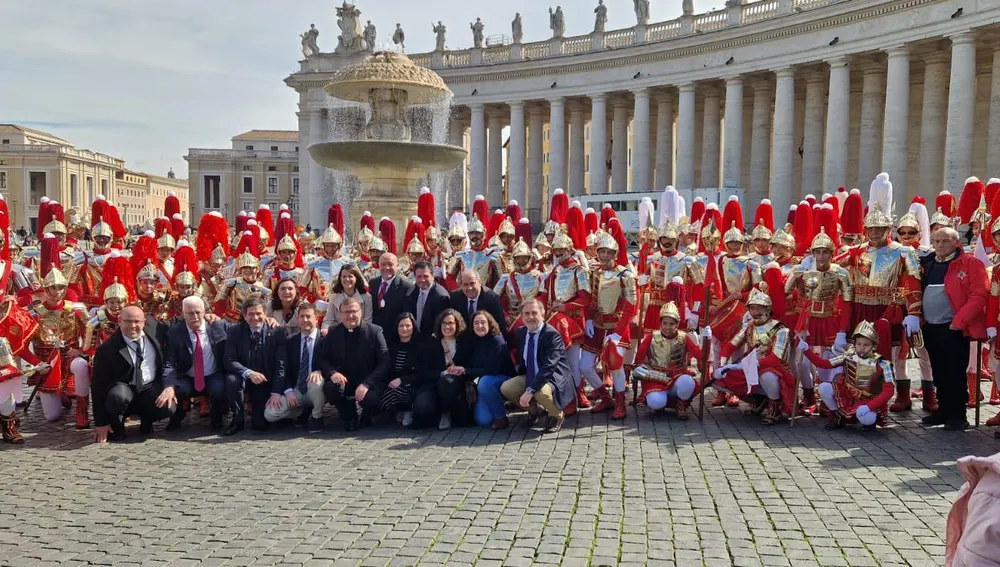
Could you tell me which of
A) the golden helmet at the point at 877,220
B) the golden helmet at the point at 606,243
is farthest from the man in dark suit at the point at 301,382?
the golden helmet at the point at 877,220

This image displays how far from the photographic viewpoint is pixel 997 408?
32.8 feet

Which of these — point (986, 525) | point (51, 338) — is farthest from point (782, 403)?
point (51, 338)

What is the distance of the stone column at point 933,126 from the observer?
33000mm

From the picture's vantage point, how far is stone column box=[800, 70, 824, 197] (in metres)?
38.7

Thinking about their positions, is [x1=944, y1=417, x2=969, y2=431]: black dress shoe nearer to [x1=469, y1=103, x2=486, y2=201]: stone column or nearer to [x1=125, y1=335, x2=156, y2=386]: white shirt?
[x1=125, y1=335, x2=156, y2=386]: white shirt

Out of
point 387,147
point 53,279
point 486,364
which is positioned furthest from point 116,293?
point 387,147

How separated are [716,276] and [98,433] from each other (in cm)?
765

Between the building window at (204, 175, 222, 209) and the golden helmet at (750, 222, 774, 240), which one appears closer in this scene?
the golden helmet at (750, 222, 774, 240)

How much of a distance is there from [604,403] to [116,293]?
→ 19.2ft

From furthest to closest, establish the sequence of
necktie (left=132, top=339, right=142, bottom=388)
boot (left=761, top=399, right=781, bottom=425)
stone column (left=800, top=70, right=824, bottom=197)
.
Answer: stone column (left=800, top=70, right=824, bottom=197)
boot (left=761, top=399, right=781, bottom=425)
necktie (left=132, top=339, right=142, bottom=388)

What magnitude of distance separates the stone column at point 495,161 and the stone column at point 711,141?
13910 millimetres

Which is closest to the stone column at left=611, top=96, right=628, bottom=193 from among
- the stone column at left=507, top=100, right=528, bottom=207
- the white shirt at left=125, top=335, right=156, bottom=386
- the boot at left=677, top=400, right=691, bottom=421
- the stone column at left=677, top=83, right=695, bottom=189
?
the stone column at left=677, top=83, right=695, bottom=189

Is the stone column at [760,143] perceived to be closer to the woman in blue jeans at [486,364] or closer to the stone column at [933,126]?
the stone column at [933,126]

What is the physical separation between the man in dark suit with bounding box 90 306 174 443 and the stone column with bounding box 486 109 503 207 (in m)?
44.9
